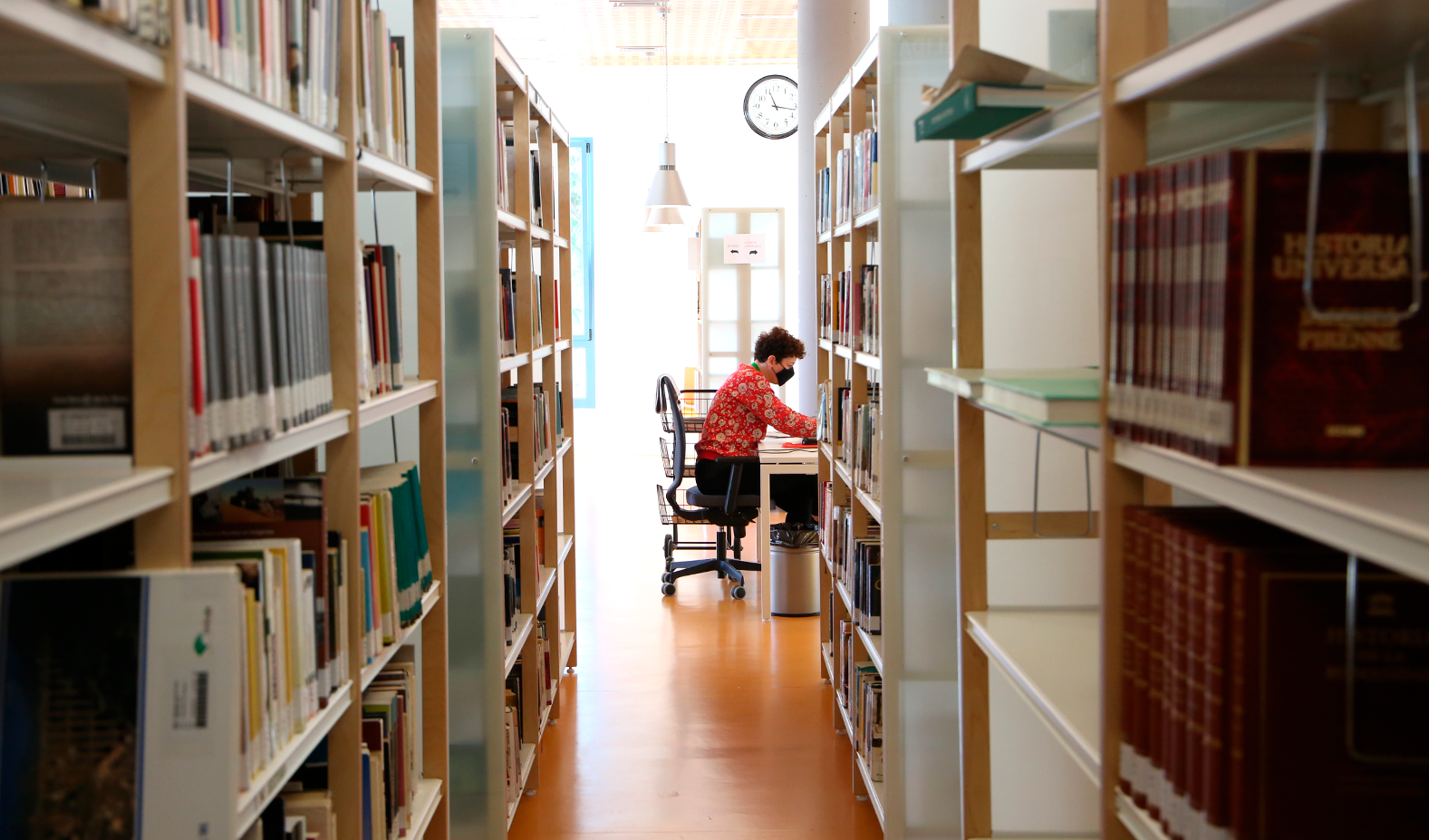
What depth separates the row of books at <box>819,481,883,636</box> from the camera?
10.4 feet

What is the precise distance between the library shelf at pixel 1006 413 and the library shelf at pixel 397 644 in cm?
108

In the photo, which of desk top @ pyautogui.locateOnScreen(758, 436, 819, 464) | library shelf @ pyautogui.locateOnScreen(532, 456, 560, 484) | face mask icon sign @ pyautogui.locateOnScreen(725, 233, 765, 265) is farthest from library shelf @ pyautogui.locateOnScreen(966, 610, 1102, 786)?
face mask icon sign @ pyautogui.locateOnScreen(725, 233, 765, 265)

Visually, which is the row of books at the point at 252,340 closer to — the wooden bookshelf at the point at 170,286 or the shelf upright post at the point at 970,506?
the wooden bookshelf at the point at 170,286

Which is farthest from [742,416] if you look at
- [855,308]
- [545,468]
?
→ [855,308]

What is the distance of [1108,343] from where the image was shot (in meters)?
1.28

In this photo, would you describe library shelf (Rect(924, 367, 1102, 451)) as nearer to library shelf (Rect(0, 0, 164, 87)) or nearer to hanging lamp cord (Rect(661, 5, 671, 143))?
library shelf (Rect(0, 0, 164, 87))

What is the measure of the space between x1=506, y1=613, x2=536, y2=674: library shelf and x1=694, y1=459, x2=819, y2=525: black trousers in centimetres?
218

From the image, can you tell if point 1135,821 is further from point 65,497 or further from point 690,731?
point 690,731

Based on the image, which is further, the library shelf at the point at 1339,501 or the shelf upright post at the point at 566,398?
Answer: the shelf upright post at the point at 566,398

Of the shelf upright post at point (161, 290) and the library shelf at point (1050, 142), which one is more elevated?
the library shelf at point (1050, 142)

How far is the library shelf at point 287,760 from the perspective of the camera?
1243 mm

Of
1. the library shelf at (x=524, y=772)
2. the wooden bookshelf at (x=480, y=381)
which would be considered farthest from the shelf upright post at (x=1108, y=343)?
the library shelf at (x=524, y=772)

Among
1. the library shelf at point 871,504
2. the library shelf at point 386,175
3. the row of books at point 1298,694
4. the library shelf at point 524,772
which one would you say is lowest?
the library shelf at point 524,772

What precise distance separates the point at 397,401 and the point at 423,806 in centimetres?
84
